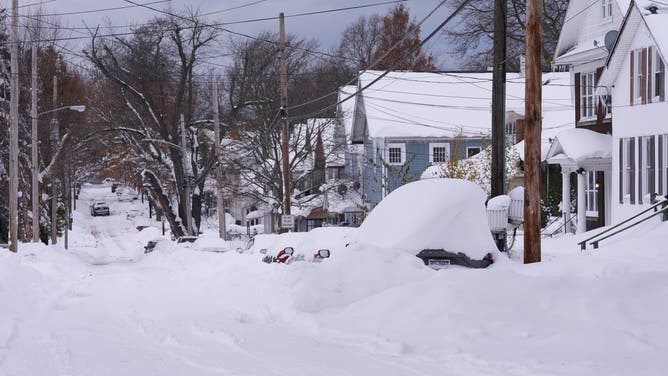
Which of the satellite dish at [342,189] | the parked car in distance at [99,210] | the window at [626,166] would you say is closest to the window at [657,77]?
the window at [626,166]

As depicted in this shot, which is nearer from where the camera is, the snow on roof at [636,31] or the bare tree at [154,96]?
the snow on roof at [636,31]

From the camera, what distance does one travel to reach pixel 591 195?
37.2 metres

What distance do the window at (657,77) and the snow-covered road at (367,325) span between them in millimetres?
13236

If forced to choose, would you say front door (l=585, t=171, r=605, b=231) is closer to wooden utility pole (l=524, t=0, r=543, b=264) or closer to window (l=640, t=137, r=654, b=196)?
window (l=640, t=137, r=654, b=196)

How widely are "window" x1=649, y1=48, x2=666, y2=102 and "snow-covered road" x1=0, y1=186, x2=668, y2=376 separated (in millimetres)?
13236

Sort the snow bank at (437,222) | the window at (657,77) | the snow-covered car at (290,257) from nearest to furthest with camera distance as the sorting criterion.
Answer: the snow bank at (437,222), the snow-covered car at (290,257), the window at (657,77)

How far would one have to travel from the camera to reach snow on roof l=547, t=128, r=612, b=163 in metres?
33.5

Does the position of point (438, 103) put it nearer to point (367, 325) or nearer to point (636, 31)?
point (636, 31)

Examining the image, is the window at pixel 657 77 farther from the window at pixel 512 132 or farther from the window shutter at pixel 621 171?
the window at pixel 512 132

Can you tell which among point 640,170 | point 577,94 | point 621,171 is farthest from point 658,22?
point 577,94

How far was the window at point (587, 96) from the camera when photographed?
3598 cm

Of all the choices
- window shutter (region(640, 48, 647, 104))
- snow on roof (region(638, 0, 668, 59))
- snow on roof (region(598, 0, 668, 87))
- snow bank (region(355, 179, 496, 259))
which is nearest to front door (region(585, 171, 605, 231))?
snow on roof (region(598, 0, 668, 87))

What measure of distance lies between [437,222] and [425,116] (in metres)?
39.3

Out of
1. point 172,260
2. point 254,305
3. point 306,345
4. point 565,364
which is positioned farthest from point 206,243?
point 565,364
